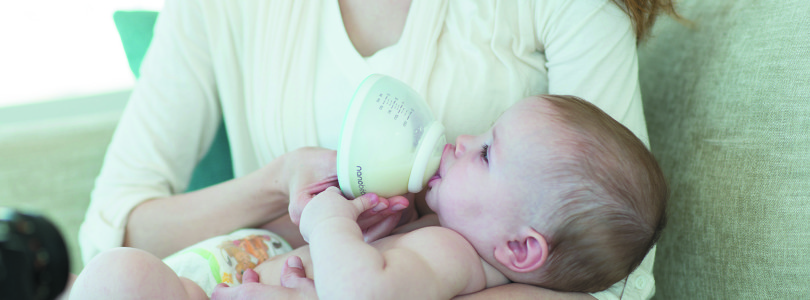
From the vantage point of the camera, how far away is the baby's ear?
78cm

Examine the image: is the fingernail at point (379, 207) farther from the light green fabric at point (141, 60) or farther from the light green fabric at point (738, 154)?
the light green fabric at point (141, 60)

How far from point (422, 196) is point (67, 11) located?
1833 millimetres

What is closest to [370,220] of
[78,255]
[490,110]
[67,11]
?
[490,110]

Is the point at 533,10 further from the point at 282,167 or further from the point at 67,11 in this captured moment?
the point at 67,11

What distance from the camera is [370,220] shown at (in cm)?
87

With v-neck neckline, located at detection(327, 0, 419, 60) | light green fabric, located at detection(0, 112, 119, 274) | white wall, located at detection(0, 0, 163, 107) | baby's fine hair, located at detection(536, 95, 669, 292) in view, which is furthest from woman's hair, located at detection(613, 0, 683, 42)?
white wall, located at detection(0, 0, 163, 107)

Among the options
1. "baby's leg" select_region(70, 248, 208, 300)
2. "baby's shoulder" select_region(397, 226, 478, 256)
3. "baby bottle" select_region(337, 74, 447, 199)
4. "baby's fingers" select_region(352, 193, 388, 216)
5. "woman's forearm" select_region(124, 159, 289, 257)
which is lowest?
"woman's forearm" select_region(124, 159, 289, 257)

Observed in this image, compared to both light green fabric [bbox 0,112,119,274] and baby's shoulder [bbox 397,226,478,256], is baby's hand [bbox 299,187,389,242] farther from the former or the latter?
light green fabric [bbox 0,112,119,274]

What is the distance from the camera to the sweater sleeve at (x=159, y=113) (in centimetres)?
111

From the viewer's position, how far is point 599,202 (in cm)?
76

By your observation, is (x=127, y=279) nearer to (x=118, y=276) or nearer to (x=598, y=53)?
(x=118, y=276)

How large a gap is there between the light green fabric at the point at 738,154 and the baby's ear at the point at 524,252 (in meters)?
0.39

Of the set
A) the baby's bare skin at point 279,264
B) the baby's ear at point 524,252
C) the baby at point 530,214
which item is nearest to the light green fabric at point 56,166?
the baby's bare skin at point 279,264

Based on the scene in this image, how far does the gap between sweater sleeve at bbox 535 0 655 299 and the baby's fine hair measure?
0.13 m
